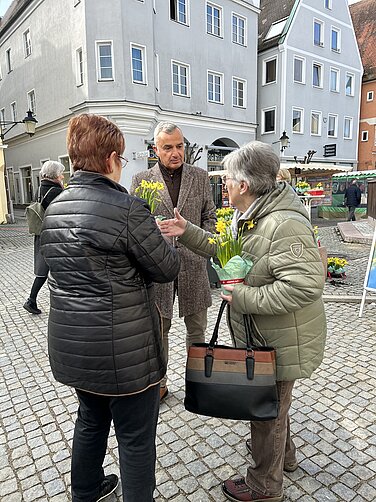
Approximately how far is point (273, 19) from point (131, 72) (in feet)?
48.3

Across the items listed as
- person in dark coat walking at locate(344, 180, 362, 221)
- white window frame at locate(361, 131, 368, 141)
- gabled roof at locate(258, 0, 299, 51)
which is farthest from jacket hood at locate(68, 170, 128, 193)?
white window frame at locate(361, 131, 368, 141)

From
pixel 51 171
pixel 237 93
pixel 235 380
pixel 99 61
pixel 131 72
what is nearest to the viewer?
pixel 235 380

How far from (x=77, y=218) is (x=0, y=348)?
3.53m

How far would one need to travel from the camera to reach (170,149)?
2.65 meters

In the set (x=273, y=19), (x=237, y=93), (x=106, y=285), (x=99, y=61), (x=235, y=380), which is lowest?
(x=235, y=380)

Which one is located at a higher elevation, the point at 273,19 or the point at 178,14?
the point at 273,19

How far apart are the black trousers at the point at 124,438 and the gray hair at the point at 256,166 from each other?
1.05 metres

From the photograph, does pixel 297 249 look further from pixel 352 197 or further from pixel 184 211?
pixel 352 197

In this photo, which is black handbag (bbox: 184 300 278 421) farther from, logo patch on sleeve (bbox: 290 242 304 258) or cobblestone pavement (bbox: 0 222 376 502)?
cobblestone pavement (bbox: 0 222 376 502)

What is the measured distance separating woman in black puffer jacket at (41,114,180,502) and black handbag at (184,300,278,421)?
213 mm

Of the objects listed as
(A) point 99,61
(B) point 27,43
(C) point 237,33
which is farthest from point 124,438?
(B) point 27,43

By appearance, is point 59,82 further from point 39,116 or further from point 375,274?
point 375,274

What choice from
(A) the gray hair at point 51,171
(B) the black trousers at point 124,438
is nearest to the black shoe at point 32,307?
(A) the gray hair at point 51,171

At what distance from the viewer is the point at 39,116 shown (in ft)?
67.3
